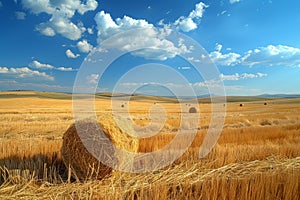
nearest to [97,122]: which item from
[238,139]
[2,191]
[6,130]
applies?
[2,191]

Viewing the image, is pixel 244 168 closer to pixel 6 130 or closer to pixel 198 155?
pixel 198 155

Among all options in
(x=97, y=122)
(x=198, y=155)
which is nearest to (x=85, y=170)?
(x=97, y=122)

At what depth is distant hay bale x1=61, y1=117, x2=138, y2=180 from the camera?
16.3 feet

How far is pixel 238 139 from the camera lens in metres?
9.41

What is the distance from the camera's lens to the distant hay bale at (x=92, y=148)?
16.3 feet

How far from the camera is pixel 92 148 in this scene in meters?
5.05

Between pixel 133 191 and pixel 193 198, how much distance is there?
832 mm

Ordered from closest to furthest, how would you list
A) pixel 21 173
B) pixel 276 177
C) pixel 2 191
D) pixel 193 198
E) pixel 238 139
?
pixel 193 198 → pixel 2 191 → pixel 276 177 → pixel 21 173 → pixel 238 139

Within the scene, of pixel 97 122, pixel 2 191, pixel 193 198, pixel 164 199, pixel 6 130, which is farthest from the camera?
pixel 6 130

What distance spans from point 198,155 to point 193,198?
9.25 feet

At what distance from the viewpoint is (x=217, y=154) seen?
633 cm

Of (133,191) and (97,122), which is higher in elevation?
(97,122)

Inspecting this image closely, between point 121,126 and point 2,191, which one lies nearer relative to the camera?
point 2,191

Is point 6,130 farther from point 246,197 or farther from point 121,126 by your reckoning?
point 246,197
